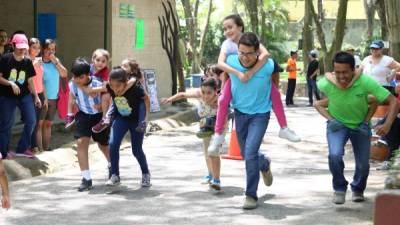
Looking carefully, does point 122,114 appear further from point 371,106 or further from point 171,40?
point 171,40

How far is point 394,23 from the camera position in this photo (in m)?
11.4

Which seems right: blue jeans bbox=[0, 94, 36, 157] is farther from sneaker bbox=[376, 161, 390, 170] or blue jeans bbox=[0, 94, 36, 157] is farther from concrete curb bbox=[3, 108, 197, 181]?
sneaker bbox=[376, 161, 390, 170]

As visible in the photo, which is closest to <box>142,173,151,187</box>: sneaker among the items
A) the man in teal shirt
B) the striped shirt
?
the striped shirt

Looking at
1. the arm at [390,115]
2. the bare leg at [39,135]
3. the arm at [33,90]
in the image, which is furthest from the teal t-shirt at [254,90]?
the bare leg at [39,135]

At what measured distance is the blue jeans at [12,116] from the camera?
400 inches

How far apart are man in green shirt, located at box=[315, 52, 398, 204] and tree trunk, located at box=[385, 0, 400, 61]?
3606 mm

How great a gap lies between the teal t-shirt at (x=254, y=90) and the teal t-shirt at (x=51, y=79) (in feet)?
13.1

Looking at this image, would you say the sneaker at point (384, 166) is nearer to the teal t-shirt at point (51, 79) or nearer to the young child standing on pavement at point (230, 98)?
the young child standing on pavement at point (230, 98)

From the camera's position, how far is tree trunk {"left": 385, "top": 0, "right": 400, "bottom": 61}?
11.1 meters

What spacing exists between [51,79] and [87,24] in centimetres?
794

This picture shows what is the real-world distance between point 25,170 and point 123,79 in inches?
84.1

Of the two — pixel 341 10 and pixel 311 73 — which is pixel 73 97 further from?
pixel 311 73

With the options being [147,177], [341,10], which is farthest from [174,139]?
[341,10]

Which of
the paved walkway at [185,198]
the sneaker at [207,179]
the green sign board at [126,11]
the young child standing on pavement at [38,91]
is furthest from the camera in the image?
the green sign board at [126,11]
